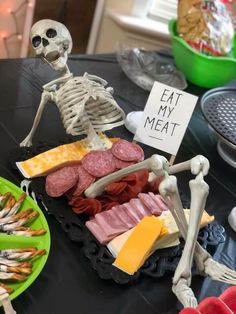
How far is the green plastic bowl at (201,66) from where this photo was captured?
139 centimetres

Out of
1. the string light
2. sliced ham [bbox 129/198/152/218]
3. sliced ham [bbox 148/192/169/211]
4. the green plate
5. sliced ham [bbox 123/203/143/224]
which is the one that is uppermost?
sliced ham [bbox 148/192/169/211]

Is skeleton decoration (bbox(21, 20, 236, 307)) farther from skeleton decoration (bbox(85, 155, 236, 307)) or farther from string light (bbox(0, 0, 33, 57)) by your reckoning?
string light (bbox(0, 0, 33, 57))

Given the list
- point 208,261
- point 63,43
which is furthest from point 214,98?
point 208,261

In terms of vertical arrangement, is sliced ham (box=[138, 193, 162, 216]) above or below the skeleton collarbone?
below

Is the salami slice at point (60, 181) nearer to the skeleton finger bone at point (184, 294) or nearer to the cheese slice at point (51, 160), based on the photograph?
the cheese slice at point (51, 160)

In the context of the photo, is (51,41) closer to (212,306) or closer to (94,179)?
(94,179)

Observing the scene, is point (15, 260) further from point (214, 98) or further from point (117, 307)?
point (214, 98)

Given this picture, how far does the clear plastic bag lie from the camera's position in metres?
1.44

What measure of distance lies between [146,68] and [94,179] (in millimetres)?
707

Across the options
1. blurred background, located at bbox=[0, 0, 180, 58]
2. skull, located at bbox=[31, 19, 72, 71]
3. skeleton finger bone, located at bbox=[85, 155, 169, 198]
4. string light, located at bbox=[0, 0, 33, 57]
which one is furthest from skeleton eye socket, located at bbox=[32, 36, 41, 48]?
string light, located at bbox=[0, 0, 33, 57]

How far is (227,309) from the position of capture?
1.91ft

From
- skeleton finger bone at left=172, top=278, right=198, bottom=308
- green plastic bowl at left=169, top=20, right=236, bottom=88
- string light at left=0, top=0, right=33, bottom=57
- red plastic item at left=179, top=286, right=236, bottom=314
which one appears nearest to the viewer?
red plastic item at left=179, top=286, right=236, bottom=314

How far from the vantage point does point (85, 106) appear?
96 cm

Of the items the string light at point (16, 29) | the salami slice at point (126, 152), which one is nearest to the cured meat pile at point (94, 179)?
the salami slice at point (126, 152)
